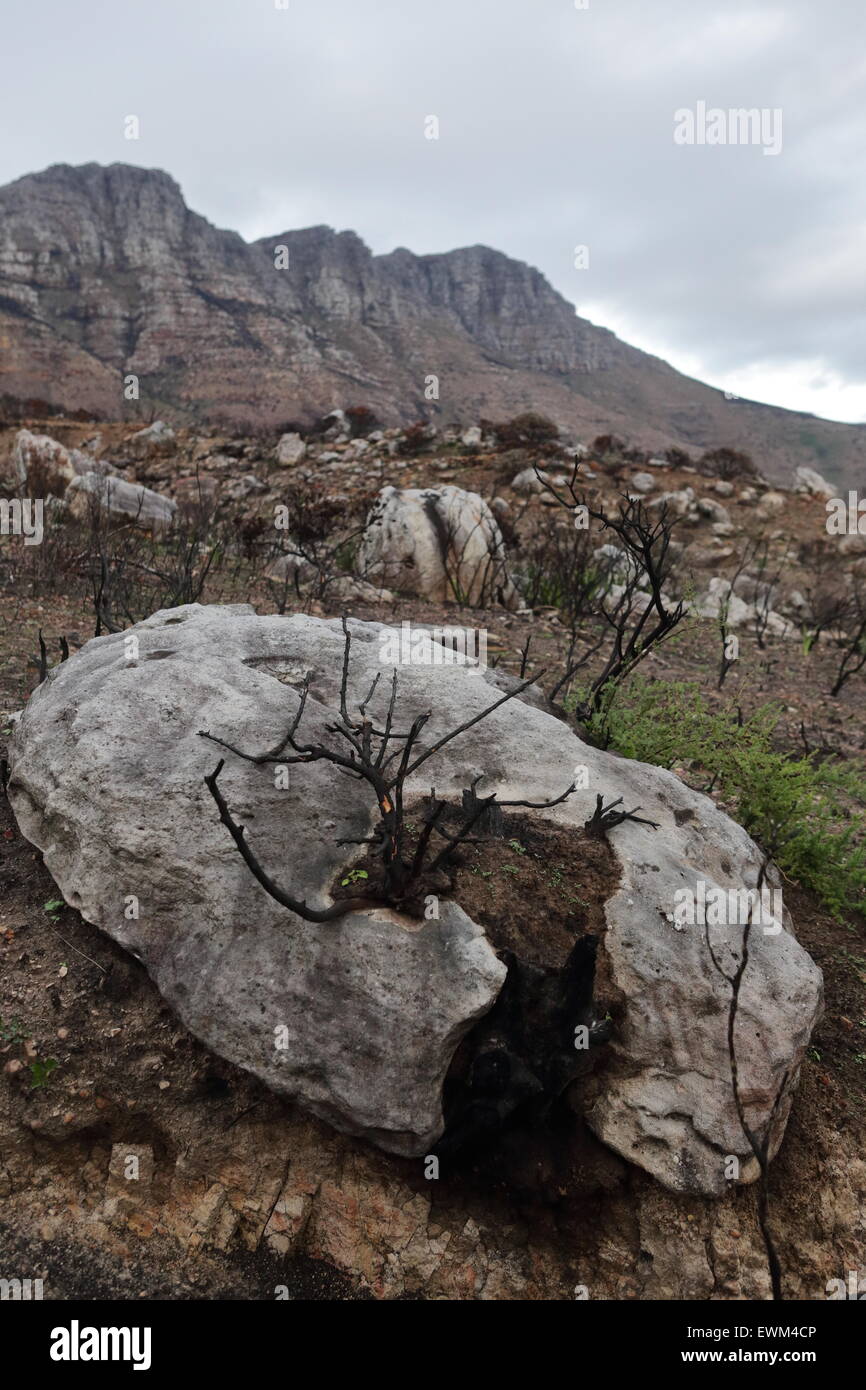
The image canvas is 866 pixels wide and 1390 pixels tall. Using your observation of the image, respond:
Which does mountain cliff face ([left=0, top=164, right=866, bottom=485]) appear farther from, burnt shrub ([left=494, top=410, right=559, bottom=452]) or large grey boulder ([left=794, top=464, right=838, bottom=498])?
large grey boulder ([left=794, top=464, right=838, bottom=498])

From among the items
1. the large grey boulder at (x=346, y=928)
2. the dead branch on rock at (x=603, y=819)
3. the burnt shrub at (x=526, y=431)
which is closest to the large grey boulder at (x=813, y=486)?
the burnt shrub at (x=526, y=431)

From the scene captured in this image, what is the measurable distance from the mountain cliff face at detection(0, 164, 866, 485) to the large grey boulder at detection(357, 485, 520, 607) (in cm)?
3298

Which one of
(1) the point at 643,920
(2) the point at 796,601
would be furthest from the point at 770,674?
(1) the point at 643,920

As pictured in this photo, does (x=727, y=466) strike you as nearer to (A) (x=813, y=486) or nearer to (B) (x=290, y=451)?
(A) (x=813, y=486)

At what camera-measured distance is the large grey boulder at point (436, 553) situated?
8125 mm

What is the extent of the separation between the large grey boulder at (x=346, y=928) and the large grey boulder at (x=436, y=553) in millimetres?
5250

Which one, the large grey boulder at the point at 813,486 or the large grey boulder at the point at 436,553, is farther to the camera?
the large grey boulder at the point at 813,486

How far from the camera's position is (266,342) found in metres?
57.0

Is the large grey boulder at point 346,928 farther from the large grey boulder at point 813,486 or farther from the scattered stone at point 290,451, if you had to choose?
the large grey boulder at point 813,486

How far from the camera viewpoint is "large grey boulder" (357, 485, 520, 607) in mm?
8125

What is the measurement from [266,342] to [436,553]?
5791cm

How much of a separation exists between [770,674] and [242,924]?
695cm

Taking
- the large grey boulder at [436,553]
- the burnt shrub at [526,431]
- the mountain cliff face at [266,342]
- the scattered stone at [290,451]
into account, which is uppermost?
the mountain cliff face at [266,342]

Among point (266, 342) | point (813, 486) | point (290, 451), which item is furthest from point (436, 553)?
point (266, 342)
